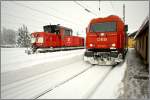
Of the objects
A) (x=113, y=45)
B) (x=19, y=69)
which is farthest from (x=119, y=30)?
(x=19, y=69)

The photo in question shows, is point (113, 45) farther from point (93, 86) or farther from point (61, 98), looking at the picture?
point (61, 98)

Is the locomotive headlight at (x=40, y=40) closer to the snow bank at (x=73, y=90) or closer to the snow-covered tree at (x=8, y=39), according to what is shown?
the snow bank at (x=73, y=90)

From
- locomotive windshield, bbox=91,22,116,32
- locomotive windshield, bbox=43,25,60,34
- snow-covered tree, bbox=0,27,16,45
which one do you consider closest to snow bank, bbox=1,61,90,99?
locomotive windshield, bbox=91,22,116,32

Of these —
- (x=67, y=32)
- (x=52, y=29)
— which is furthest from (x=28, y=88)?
(x=67, y=32)

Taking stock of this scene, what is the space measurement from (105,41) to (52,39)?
10.5m

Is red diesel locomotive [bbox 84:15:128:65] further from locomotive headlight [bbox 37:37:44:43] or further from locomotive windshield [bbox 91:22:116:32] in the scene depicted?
locomotive headlight [bbox 37:37:44:43]

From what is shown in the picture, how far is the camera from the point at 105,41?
1129cm

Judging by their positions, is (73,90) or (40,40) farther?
(40,40)

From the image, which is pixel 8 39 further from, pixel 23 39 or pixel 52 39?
pixel 52 39

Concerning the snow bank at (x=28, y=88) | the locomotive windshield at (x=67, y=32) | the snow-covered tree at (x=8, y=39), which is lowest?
the snow bank at (x=28, y=88)

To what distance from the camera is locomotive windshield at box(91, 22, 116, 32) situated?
1122 centimetres

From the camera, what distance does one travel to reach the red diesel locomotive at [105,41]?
1096cm

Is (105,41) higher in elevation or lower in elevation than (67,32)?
lower

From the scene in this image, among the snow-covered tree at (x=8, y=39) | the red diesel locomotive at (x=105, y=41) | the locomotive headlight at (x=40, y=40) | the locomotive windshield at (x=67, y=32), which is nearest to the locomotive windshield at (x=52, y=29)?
the locomotive windshield at (x=67, y=32)
